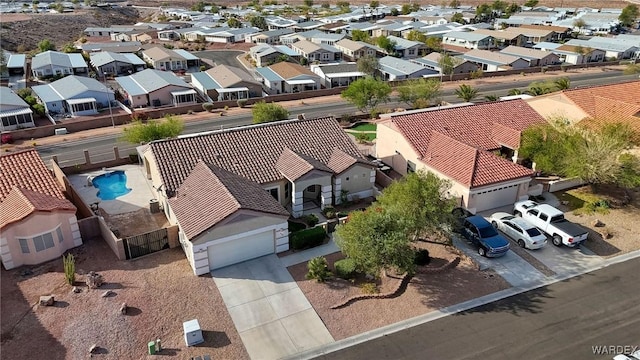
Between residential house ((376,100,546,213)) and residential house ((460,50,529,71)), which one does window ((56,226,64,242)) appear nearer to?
residential house ((376,100,546,213))

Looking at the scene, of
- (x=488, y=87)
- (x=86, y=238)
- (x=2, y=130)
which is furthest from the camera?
(x=488, y=87)

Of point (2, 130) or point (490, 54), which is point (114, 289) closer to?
point (2, 130)

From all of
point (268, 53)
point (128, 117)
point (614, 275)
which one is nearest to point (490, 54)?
point (268, 53)

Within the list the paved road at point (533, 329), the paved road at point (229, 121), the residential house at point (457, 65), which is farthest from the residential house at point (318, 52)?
the paved road at point (533, 329)

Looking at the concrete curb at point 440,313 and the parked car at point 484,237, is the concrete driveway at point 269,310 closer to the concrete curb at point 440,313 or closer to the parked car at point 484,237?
the concrete curb at point 440,313

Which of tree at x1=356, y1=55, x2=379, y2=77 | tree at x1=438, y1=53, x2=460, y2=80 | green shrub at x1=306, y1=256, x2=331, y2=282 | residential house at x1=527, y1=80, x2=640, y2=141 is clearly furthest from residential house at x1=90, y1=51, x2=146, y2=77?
green shrub at x1=306, y1=256, x2=331, y2=282
